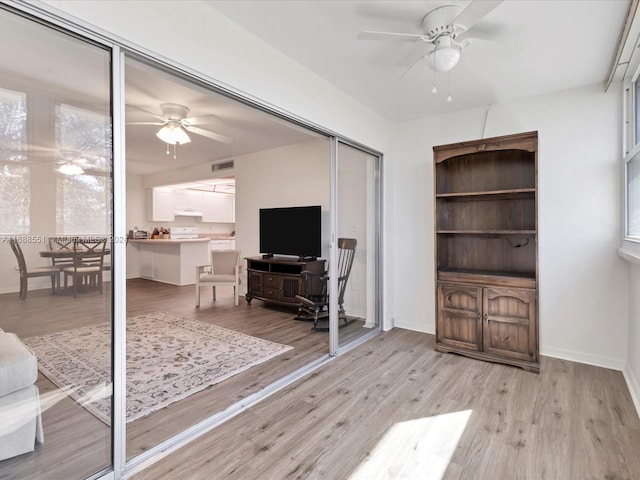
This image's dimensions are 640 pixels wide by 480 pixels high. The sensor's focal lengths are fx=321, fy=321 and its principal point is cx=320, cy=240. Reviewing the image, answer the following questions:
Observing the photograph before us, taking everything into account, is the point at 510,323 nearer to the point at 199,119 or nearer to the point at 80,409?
the point at 80,409

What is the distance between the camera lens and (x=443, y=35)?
2.07 metres

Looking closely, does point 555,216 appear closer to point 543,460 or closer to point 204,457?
point 543,460

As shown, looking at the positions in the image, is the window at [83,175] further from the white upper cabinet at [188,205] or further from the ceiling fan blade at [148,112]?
the white upper cabinet at [188,205]

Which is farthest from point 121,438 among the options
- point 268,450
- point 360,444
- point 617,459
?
point 617,459

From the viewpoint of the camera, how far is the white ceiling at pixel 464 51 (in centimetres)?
197

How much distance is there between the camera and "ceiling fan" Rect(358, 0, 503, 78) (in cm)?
187

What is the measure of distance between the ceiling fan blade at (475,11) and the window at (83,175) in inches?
75.9

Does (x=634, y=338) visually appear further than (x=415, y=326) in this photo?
No

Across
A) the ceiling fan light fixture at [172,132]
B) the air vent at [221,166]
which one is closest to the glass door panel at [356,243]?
the ceiling fan light fixture at [172,132]

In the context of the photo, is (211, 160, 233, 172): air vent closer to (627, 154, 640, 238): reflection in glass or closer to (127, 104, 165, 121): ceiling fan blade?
(127, 104, 165, 121): ceiling fan blade

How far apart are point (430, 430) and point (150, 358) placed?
256cm

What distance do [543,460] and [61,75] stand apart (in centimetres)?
307

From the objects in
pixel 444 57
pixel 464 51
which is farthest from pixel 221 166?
pixel 444 57

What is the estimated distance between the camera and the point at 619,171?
2.86 m
